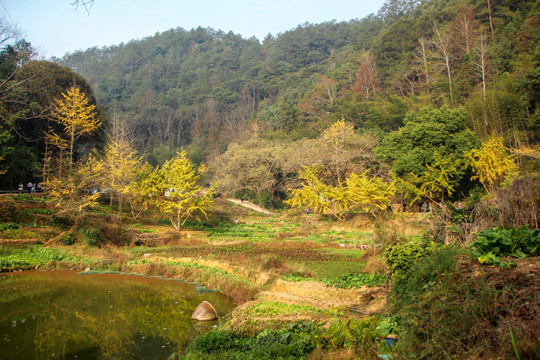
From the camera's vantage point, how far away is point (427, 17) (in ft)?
214

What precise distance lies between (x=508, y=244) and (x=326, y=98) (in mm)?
66492

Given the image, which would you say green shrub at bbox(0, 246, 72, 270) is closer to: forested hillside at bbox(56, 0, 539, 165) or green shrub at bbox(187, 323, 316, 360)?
green shrub at bbox(187, 323, 316, 360)

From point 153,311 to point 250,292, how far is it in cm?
322

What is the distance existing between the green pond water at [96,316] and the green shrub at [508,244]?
6.81 m

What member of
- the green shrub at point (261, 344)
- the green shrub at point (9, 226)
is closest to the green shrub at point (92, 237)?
the green shrub at point (9, 226)

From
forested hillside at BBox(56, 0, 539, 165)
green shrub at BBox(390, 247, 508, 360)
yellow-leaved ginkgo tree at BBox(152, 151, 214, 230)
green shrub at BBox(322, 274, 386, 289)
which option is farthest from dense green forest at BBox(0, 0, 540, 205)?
green shrub at BBox(390, 247, 508, 360)

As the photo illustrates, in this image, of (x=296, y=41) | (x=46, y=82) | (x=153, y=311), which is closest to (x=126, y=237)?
(x=153, y=311)

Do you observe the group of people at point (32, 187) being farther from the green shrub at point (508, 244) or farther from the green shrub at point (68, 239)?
the green shrub at point (508, 244)

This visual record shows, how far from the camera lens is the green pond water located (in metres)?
9.24

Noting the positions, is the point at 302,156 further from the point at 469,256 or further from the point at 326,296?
the point at 469,256

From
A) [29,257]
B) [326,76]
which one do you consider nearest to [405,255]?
[29,257]

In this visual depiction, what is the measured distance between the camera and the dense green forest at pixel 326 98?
34.7 meters

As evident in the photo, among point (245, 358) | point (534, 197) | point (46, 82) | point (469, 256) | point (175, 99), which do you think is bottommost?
point (245, 358)

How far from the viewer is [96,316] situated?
11625mm
